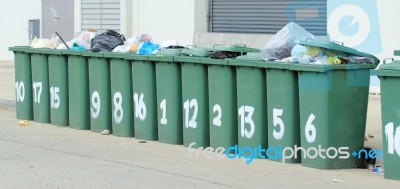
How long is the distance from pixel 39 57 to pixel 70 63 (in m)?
0.82

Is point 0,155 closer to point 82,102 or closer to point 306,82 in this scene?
point 82,102

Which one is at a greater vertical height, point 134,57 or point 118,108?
point 134,57

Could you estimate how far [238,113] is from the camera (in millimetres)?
11719

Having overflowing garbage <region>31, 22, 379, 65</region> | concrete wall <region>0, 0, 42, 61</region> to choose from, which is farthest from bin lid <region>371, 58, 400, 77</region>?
concrete wall <region>0, 0, 42, 61</region>

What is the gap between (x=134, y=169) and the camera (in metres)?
10.9

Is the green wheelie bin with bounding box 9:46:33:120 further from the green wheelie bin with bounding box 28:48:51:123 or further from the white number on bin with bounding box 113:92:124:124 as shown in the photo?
the white number on bin with bounding box 113:92:124:124

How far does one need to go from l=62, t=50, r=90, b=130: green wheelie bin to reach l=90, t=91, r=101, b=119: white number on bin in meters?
0.22

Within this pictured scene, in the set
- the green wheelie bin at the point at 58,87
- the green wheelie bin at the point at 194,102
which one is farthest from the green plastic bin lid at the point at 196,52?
the green wheelie bin at the point at 58,87

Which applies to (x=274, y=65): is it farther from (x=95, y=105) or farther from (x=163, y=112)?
(x=95, y=105)

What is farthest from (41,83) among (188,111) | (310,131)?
(310,131)

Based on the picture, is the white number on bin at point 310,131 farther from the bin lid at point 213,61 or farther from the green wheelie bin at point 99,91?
the green wheelie bin at point 99,91

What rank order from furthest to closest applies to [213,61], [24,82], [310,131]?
[24,82] → [213,61] → [310,131]

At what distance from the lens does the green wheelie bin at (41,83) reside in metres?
15.0

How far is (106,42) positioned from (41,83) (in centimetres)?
158
